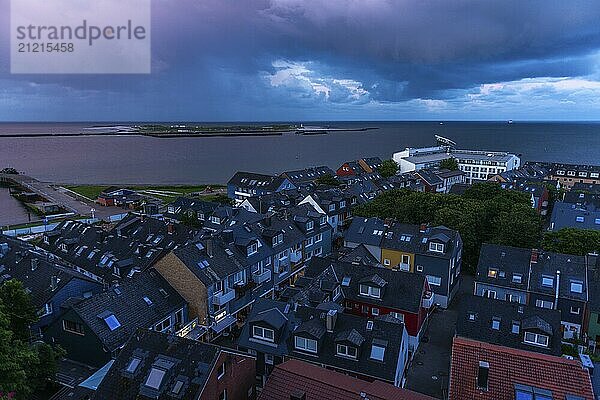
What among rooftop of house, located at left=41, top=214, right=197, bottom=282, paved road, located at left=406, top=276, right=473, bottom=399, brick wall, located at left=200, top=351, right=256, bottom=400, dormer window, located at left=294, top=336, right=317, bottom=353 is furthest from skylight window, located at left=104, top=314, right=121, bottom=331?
paved road, located at left=406, top=276, right=473, bottom=399

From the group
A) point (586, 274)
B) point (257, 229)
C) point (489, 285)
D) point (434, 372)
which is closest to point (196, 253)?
point (257, 229)

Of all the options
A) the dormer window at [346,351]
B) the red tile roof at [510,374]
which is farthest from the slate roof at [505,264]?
the dormer window at [346,351]

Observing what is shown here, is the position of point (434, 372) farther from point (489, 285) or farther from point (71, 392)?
point (71, 392)

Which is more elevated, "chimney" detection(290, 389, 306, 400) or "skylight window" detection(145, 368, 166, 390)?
"chimney" detection(290, 389, 306, 400)

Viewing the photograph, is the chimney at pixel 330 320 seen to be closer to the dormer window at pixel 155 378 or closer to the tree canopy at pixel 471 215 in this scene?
the dormer window at pixel 155 378

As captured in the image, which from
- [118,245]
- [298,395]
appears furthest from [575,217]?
[118,245]

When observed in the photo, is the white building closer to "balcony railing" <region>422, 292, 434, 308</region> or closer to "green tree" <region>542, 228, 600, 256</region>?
"green tree" <region>542, 228, 600, 256</region>
